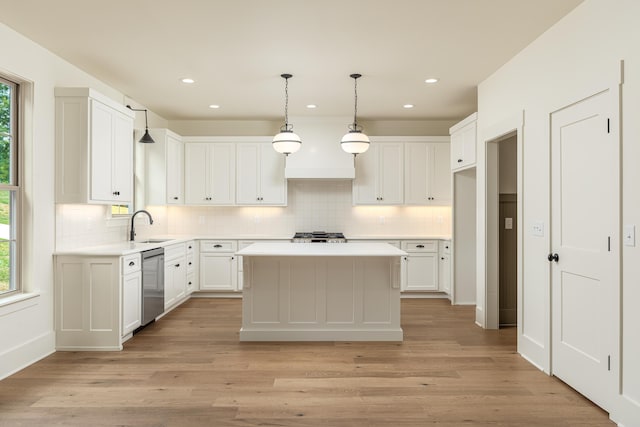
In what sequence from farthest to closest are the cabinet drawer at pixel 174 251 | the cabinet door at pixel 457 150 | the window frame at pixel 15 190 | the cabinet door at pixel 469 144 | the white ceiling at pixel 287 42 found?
the cabinet door at pixel 457 150
the cabinet drawer at pixel 174 251
the cabinet door at pixel 469 144
the window frame at pixel 15 190
the white ceiling at pixel 287 42

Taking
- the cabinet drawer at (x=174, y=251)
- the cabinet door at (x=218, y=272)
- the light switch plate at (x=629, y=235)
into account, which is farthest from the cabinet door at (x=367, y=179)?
the light switch plate at (x=629, y=235)

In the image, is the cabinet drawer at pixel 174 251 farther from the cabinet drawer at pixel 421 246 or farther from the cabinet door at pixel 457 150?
the cabinet door at pixel 457 150

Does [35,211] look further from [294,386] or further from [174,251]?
[294,386]

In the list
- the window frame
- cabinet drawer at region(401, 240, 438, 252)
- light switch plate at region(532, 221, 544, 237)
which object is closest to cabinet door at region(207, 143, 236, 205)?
cabinet drawer at region(401, 240, 438, 252)

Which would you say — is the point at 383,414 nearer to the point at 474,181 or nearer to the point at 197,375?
the point at 197,375

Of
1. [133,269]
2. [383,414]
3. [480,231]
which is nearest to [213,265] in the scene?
[133,269]

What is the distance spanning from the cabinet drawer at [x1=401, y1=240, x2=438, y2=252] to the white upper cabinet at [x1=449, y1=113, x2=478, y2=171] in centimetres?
116

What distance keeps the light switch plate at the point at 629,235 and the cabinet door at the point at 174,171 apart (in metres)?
5.27

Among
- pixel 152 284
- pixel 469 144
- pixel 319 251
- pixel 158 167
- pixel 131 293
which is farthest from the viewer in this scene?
pixel 158 167

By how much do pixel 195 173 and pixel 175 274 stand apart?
1720 mm

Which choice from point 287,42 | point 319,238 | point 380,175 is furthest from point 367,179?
point 287,42

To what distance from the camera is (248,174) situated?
6.56 meters

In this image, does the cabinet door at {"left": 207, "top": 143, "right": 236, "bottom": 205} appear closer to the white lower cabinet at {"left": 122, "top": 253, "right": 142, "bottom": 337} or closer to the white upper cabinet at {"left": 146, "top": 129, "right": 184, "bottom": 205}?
the white upper cabinet at {"left": 146, "top": 129, "right": 184, "bottom": 205}

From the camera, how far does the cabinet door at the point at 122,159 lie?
439 centimetres
